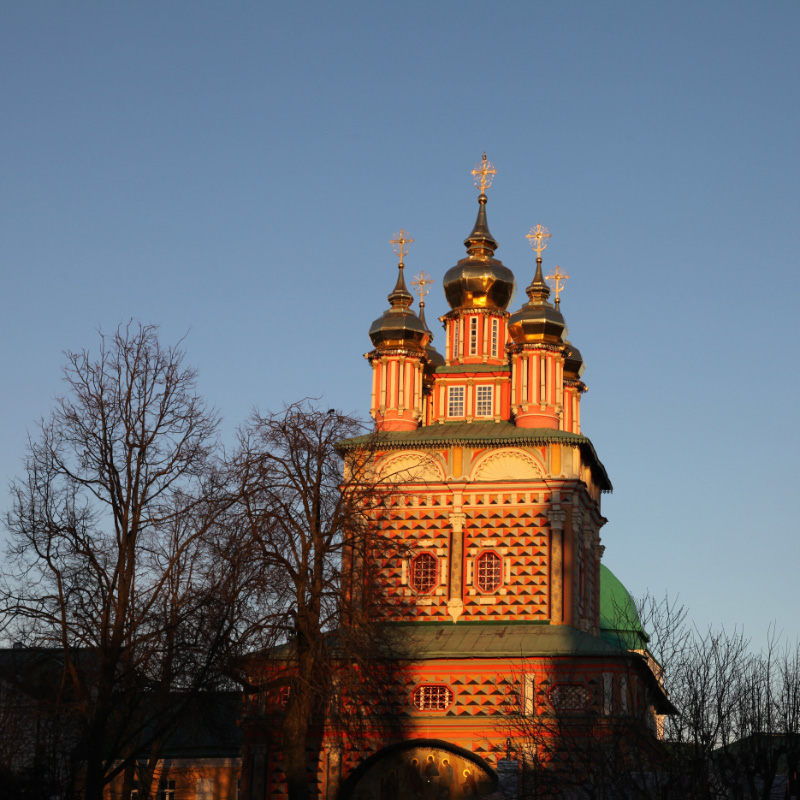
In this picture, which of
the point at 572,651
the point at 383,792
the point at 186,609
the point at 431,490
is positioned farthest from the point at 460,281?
the point at 186,609

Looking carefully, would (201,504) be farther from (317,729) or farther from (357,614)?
(317,729)

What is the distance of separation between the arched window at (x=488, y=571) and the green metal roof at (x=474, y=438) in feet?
8.90

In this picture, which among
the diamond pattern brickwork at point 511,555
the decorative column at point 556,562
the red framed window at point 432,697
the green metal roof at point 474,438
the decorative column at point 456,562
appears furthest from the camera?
the green metal roof at point 474,438

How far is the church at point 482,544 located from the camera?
1272 inches

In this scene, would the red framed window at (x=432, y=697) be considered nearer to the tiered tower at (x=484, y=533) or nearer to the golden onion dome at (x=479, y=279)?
the tiered tower at (x=484, y=533)

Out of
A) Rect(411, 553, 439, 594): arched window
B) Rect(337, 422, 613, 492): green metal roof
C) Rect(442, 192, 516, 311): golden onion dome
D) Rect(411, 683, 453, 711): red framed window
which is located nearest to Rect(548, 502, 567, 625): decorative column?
Rect(337, 422, 613, 492): green metal roof

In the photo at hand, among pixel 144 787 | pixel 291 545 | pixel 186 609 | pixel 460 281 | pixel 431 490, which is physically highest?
pixel 460 281

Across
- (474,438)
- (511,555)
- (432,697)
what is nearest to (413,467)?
(474,438)

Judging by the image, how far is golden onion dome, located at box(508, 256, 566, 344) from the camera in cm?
3716

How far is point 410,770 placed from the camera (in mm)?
32625

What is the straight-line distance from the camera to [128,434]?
81.6 ft

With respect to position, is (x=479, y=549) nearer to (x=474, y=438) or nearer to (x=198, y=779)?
(x=474, y=438)

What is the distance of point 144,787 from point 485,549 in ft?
32.4

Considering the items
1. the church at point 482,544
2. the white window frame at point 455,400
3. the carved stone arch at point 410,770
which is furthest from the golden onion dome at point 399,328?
the carved stone arch at point 410,770
